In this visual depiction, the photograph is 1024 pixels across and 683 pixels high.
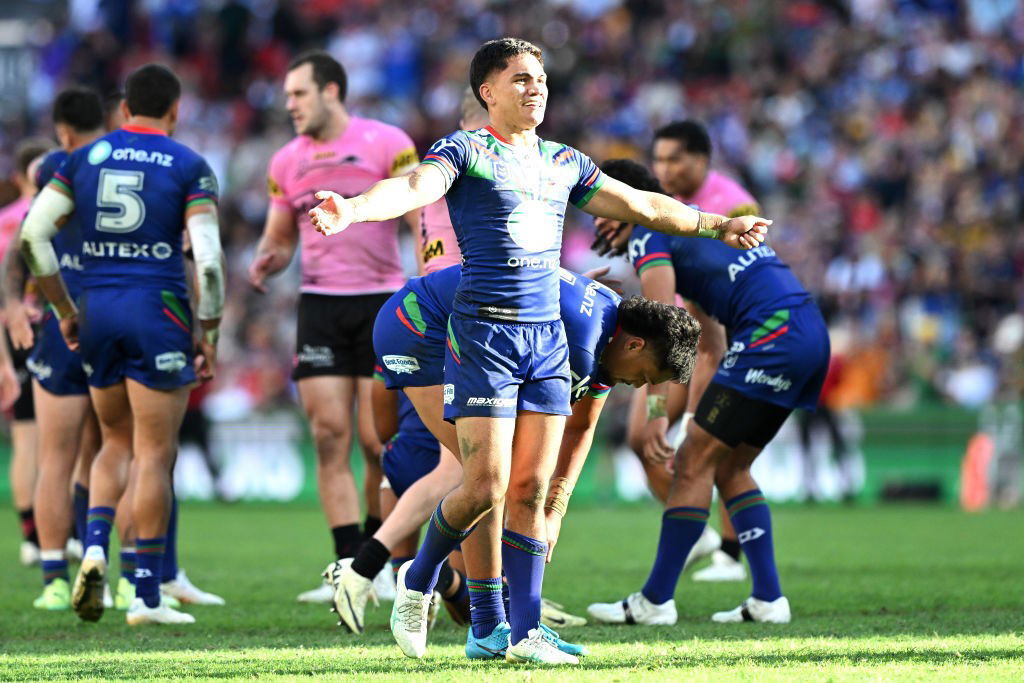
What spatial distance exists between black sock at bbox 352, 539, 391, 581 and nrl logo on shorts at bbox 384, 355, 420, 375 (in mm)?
876

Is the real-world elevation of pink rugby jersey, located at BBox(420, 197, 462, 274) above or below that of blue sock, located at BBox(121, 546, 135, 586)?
above

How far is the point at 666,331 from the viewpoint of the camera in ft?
19.0

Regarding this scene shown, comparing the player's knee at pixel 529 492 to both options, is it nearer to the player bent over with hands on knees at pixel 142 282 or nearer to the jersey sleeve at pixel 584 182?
the jersey sleeve at pixel 584 182

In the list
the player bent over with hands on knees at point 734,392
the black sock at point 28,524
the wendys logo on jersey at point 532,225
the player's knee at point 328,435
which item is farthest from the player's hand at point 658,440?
the black sock at point 28,524

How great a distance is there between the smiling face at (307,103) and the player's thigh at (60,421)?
2071 millimetres

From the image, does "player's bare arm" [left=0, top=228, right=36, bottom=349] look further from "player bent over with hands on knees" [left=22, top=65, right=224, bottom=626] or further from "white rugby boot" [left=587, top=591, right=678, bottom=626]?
"white rugby boot" [left=587, top=591, right=678, bottom=626]

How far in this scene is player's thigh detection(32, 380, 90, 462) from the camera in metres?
8.51

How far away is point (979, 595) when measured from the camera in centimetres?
798

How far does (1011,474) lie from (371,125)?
1169cm

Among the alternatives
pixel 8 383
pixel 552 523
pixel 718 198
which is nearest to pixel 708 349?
pixel 718 198

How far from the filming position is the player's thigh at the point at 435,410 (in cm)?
608

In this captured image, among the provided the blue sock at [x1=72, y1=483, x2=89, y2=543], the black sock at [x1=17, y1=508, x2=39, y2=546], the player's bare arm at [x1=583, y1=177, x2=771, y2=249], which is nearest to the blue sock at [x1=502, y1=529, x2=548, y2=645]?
the player's bare arm at [x1=583, y1=177, x2=771, y2=249]

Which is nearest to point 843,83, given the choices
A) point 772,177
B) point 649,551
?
point 772,177

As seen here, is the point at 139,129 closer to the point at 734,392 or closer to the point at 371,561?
the point at 371,561
